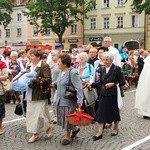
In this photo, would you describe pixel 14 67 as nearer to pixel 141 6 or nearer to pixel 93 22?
pixel 141 6

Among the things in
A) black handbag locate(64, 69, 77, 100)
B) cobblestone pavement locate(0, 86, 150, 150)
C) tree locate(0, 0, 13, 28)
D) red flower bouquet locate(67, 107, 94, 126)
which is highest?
tree locate(0, 0, 13, 28)

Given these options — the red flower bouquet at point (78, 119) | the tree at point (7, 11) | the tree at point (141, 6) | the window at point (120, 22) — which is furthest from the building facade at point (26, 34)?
the red flower bouquet at point (78, 119)

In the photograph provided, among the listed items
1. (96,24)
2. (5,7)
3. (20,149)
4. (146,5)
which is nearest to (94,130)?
(20,149)

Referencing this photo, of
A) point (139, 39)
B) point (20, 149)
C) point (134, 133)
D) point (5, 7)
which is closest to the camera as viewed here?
point (20, 149)

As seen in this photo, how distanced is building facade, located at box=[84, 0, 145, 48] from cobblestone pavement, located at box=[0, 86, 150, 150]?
45254 millimetres

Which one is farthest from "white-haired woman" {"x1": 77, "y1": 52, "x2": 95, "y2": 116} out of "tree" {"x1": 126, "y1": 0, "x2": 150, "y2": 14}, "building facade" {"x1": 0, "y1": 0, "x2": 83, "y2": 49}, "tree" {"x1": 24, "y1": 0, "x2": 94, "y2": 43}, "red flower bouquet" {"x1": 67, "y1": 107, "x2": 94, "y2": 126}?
"building facade" {"x1": 0, "y1": 0, "x2": 83, "y2": 49}

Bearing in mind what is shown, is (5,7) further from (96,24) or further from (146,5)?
(146,5)

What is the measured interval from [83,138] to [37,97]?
1251 mm

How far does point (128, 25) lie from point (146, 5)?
77.1 feet

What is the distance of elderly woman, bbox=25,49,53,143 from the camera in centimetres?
793

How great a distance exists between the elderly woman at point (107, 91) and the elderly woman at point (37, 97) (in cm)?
106

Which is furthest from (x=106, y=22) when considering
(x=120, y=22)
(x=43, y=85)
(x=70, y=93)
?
(x=70, y=93)

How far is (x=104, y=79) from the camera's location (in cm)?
834

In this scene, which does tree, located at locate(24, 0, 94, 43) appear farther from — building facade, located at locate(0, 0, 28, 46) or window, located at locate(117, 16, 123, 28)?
building facade, located at locate(0, 0, 28, 46)
